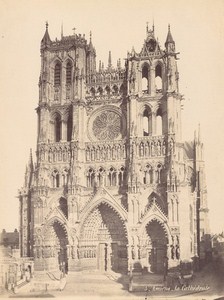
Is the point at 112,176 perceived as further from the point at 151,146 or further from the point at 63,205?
the point at 63,205

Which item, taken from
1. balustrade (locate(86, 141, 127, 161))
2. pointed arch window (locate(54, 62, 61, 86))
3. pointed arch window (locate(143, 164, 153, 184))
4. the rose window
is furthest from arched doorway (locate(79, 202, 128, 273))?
pointed arch window (locate(54, 62, 61, 86))

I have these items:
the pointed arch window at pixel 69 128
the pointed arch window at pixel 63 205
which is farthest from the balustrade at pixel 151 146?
the pointed arch window at pixel 63 205

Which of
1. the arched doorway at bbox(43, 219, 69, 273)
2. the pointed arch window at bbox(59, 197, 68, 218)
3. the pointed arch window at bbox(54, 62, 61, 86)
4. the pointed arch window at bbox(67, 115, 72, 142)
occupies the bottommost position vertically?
the arched doorway at bbox(43, 219, 69, 273)

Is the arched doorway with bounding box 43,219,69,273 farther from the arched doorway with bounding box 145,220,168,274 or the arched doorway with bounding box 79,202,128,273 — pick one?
the arched doorway with bounding box 145,220,168,274

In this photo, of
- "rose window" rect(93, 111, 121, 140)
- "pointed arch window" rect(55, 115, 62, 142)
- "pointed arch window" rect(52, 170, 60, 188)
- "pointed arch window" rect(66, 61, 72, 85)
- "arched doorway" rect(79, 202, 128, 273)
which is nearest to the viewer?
"arched doorway" rect(79, 202, 128, 273)

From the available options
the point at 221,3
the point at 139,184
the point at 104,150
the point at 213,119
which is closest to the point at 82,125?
the point at 104,150
